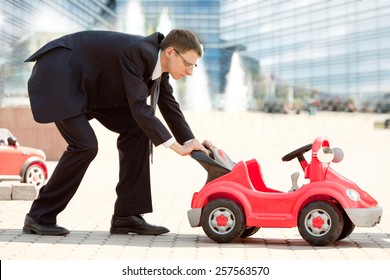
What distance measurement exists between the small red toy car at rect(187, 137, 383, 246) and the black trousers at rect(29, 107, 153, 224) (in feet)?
2.39

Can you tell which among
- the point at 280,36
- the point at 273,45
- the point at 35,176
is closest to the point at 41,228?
the point at 35,176

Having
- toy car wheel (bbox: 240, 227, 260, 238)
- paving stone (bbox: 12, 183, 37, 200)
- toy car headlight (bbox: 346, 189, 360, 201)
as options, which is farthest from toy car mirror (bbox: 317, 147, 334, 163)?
paving stone (bbox: 12, 183, 37, 200)

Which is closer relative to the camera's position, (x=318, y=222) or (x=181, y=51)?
(x=318, y=222)

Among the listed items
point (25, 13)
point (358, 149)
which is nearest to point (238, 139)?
point (358, 149)

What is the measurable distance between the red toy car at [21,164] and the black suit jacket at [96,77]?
23.5 feet

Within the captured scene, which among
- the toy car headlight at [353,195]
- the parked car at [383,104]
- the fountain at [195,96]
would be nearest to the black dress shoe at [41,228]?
the toy car headlight at [353,195]

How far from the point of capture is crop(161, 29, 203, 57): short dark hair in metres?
6.77

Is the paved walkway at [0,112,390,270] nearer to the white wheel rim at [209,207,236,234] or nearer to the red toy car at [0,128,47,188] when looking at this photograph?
the white wheel rim at [209,207,236,234]

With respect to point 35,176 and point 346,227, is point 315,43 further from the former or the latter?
point 346,227

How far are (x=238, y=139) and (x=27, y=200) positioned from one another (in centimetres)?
2381

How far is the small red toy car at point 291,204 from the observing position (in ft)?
21.4

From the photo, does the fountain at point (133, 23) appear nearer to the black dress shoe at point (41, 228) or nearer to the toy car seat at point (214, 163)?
the black dress shoe at point (41, 228)

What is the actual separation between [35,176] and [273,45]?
79.2 meters

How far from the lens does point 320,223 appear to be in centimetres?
659
